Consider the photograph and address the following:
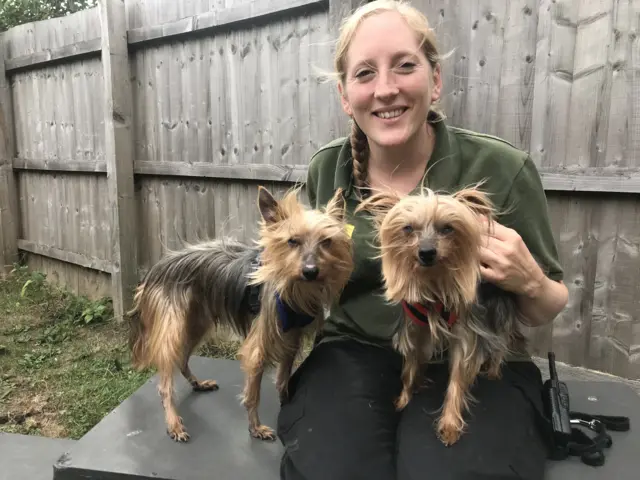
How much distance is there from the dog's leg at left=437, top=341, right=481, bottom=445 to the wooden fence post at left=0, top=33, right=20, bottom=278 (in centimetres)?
656

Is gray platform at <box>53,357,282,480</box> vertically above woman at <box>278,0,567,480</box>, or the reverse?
woman at <box>278,0,567,480</box>

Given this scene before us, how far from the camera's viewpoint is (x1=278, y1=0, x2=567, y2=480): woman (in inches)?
65.1

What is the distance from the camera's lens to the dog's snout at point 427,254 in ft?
4.85

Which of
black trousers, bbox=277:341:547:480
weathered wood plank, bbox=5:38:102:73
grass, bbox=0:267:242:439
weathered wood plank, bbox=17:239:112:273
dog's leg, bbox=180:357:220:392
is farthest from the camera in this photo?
weathered wood plank, bbox=17:239:112:273

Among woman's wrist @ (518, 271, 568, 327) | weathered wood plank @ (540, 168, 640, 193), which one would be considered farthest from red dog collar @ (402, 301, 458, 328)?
weathered wood plank @ (540, 168, 640, 193)

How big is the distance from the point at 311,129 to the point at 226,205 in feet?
3.74

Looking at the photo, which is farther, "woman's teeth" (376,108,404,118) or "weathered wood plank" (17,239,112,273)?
"weathered wood plank" (17,239,112,273)

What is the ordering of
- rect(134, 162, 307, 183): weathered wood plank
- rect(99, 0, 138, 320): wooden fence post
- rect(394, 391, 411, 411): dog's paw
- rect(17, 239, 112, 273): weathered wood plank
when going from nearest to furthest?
1. rect(394, 391, 411, 411): dog's paw
2. rect(134, 162, 307, 183): weathered wood plank
3. rect(99, 0, 138, 320): wooden fence post
4. rect(17, 239, 112, 273): weathered wood plank

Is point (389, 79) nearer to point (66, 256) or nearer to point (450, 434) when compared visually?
point (450, 434)

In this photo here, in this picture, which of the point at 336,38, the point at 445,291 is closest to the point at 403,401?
the point at 445,291

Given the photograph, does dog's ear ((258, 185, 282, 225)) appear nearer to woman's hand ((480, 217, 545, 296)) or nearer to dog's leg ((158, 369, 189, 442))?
woman's hand ((480, 217, 545, 296))

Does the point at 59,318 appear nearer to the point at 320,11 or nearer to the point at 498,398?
the point at 320,11

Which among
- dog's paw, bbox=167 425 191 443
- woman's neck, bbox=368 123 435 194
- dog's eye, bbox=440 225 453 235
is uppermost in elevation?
woman's neck, bbox=368 123 435 194

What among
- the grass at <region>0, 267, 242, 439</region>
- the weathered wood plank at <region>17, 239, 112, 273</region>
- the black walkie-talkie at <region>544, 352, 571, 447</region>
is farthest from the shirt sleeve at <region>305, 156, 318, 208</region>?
the weathered wood plank at <region>17, 239, 112, 273</region>
